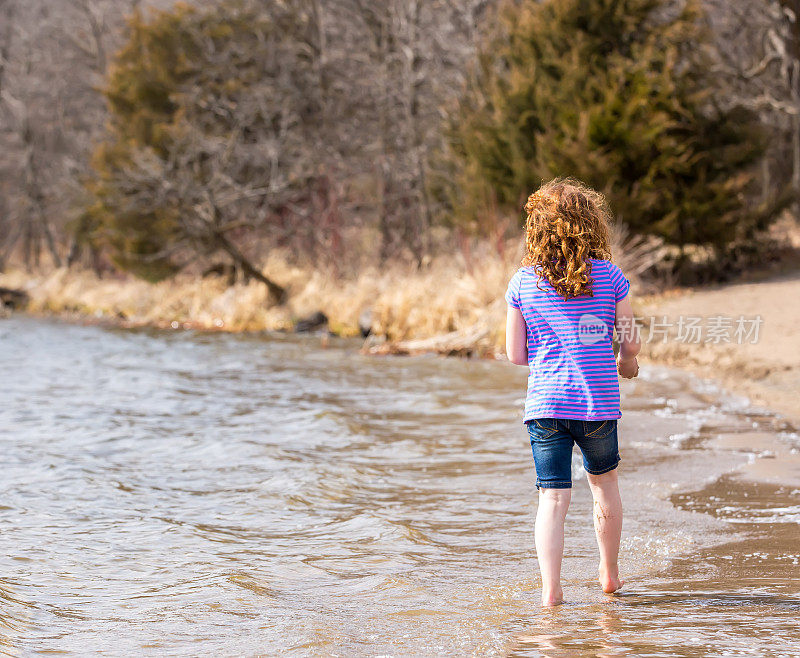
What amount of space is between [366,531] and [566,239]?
2444 mm

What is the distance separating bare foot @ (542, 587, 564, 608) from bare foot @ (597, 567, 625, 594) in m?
0.27

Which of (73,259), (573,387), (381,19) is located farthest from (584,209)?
(73,259)

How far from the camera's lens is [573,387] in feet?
13.2

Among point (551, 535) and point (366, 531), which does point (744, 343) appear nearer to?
point (366, 531)

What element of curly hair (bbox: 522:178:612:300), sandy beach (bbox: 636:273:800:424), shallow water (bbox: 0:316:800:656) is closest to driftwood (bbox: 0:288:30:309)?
shallow water (bbox: 0:316:800:656)

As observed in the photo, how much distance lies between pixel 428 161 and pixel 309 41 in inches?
197

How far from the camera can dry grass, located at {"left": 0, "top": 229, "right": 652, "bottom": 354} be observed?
15039mm

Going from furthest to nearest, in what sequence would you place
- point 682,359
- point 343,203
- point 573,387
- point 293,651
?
point 343,203 → point 682,359 → point 573,387 → point 293,651

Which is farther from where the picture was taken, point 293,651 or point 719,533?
point 719,533

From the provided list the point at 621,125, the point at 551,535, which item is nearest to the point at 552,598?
the point at 551,535

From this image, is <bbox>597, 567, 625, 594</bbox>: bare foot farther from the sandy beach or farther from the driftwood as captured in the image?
the driftwood

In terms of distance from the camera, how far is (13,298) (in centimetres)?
2812

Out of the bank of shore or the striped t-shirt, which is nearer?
the striped t-shirt

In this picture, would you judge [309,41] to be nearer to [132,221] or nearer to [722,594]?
[132,221]
